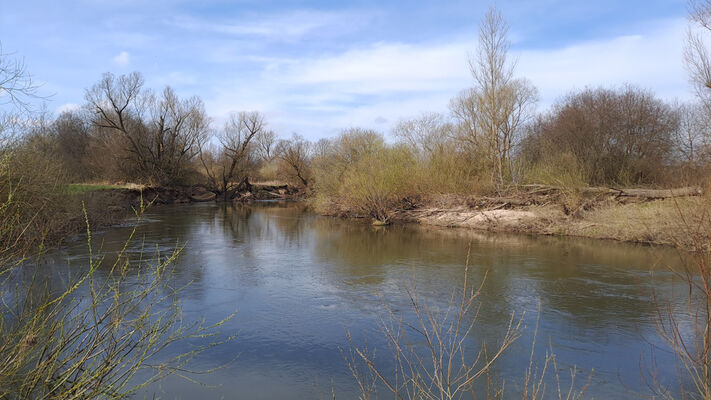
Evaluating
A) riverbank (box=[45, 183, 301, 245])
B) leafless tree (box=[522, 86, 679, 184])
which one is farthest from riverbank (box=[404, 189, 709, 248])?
riverbank (box=[45, 183, 301, 245])

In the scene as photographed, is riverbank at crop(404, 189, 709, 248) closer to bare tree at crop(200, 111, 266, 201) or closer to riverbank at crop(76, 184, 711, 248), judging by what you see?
riverbank at crop(76, 184, 711, 248)

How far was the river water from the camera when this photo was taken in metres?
5.08

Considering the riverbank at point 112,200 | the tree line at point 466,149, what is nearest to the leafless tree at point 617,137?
the tree line at point 466,149

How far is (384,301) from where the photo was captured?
781 centimetres

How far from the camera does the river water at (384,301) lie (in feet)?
16.7

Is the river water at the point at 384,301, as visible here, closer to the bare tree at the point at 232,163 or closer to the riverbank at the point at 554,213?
the riverbank at the point at 554,213

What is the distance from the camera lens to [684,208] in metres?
12.0

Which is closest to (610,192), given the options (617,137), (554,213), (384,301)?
(554,213)

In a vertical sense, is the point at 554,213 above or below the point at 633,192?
below

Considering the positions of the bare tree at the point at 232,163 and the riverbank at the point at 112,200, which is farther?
the bare tree at the point at 232,163

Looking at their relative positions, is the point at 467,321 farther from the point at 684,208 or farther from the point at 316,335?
the point at 684,208

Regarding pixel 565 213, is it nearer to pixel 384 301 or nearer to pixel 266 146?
pixel 384 301

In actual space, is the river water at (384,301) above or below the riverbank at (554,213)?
below

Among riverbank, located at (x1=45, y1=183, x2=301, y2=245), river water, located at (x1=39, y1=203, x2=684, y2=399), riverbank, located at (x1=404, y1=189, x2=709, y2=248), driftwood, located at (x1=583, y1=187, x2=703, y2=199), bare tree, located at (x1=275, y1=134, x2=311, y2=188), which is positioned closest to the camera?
river water, located at (x1=39, y1=203, x2=684, y2=399)
